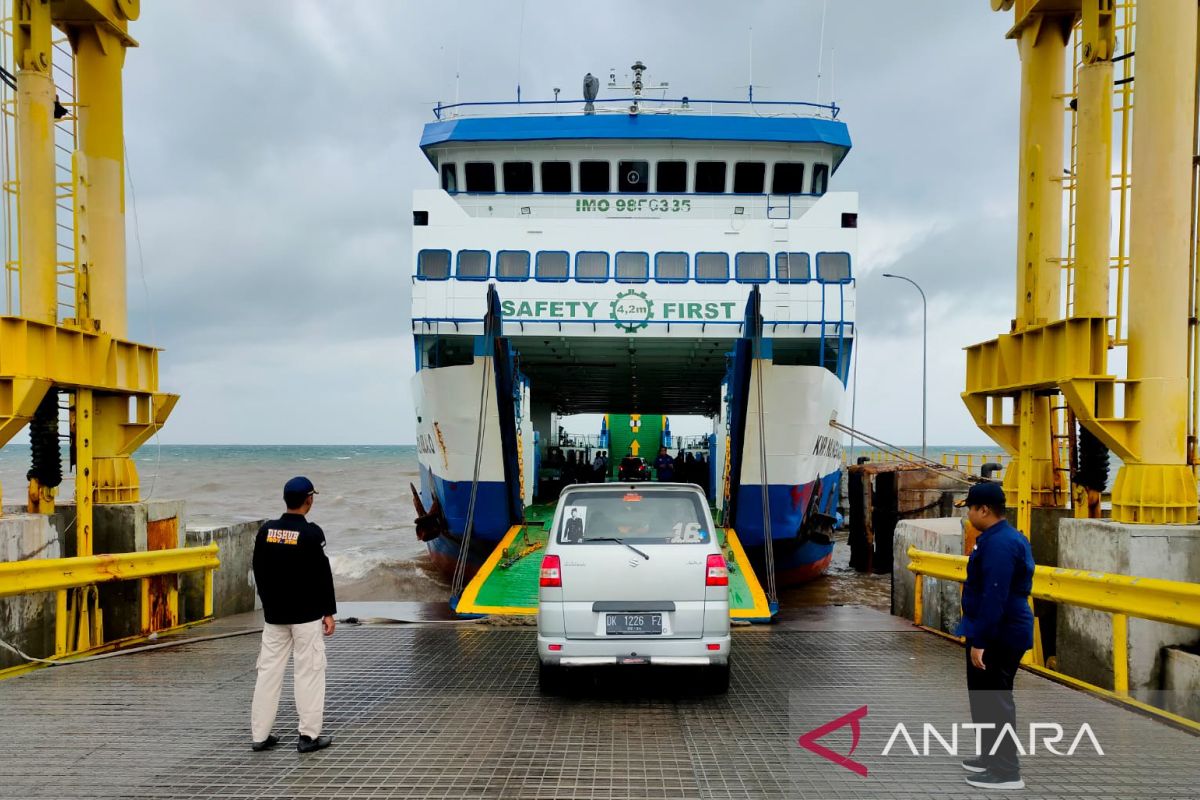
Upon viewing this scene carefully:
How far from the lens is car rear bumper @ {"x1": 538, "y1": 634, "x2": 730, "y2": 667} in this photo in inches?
240

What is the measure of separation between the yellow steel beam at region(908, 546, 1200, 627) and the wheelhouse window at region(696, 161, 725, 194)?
10716 mm

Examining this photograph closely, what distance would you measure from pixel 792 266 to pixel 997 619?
10708 millimetres

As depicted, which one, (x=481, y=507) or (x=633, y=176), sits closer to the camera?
(x=481, y=507)

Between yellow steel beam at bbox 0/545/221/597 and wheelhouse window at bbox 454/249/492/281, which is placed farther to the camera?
wheelhouse window at bbox 454/249/492/281

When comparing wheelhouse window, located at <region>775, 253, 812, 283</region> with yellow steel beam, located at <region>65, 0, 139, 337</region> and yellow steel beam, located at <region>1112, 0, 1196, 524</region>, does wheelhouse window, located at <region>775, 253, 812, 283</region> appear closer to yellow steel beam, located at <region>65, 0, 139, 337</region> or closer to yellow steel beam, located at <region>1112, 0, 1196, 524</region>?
yellow steel beam, located at <region>1112, 0, 1196, 524</region>

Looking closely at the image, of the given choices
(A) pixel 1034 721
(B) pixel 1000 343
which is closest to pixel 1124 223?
(B) pixel 1000 343

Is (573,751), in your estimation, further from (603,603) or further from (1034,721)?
(1034,721)

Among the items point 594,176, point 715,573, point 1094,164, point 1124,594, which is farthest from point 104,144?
point 1124,594

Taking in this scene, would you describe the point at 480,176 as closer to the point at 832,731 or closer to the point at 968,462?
the point at 832,731

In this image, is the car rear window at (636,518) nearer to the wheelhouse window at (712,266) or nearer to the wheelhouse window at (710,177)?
the wheelhouse window at (712,266)

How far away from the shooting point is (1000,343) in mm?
8688

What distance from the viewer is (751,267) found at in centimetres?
1437

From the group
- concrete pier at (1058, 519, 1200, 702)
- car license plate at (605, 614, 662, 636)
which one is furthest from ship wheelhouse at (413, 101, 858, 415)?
car license plate at (605, 614, 662, 636)

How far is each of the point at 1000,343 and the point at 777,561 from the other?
871 centimetres
